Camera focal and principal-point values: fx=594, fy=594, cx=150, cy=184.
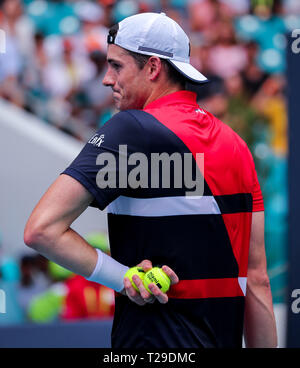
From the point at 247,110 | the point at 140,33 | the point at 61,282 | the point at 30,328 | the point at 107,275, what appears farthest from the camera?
the point at 247,110

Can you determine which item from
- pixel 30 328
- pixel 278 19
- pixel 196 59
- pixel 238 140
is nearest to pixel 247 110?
pixel 196 59

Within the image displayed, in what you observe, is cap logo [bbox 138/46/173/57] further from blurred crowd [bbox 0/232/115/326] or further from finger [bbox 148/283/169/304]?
blurred crowd [bbox 0/232/115/326]

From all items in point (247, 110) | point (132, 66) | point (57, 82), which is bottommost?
point (132, 66)

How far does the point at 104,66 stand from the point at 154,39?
184 inches

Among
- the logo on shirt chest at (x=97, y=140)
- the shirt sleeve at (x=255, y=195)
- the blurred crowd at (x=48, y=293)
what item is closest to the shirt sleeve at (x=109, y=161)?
the logo on shirt chest at (x=97, y=140)

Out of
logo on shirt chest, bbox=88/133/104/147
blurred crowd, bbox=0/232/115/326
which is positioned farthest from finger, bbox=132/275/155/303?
blurred crowd, bbox=0/232/115/326

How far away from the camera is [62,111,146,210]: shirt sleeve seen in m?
1.73

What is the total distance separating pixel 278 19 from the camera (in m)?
7.42

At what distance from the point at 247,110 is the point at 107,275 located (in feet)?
14.9

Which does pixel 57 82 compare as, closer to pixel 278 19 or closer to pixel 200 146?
pixel 278 19

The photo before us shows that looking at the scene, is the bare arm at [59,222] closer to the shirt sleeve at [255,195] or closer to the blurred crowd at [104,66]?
the shirt sleeve at [255,195]

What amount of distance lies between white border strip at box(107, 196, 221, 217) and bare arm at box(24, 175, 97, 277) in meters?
0.12

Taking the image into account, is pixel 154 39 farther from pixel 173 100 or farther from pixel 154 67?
pixel 173 100

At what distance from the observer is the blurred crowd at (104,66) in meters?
5.67
